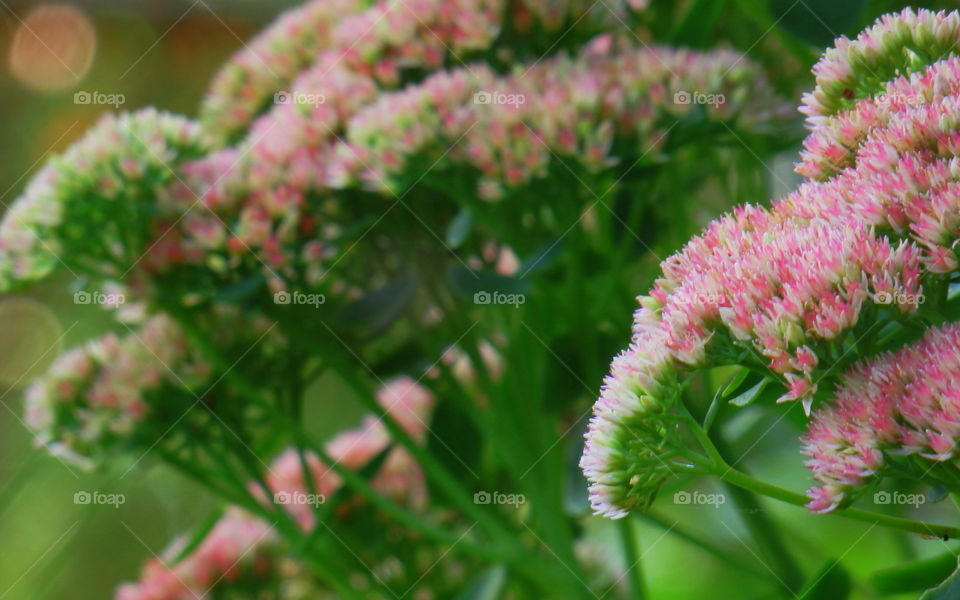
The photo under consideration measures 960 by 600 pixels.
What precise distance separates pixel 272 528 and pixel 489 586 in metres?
0.36

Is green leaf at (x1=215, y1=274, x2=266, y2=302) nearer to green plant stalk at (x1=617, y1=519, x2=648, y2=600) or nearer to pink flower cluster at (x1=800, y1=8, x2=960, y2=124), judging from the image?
green plant stalk at (x1=617, y1=519, x2=648, y2=600)

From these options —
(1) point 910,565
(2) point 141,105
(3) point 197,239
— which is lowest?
(1) point 910,565

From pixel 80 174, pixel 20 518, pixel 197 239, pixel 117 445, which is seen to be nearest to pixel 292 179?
pixel 197 239

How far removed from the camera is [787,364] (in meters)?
0.66

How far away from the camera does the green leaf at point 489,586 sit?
1315 mm

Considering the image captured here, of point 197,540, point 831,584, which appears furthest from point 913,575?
point 197,540

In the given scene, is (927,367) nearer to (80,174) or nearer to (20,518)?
(80,174)

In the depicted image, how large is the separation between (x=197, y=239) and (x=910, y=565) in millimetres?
769

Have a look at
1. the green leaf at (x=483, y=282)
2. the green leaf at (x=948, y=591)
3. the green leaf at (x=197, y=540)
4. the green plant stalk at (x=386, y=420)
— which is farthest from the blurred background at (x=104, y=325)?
the green leaf at (x=948, y=591)

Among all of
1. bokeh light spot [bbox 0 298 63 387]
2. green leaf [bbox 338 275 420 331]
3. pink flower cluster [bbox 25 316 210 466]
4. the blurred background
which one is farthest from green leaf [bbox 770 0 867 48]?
bokeh light spot [bbox 0 298 63 387]

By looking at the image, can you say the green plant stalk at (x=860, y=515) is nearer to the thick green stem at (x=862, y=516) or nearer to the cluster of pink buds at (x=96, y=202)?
the thick green stem at (x=862, y=516)

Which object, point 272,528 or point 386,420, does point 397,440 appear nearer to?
point 386,420

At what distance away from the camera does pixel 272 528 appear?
1.53m

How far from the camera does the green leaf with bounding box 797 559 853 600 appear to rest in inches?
32.5
